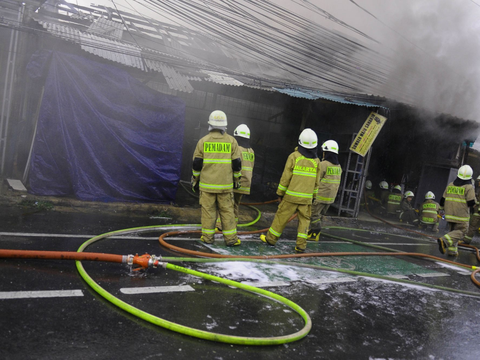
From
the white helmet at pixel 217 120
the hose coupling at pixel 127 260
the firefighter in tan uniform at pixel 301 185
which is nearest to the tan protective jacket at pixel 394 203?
the firefighter in tan uniform at pixel 301 185

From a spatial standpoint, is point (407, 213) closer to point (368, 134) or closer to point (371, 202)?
point (371, 202)

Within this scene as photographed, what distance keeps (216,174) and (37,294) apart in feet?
10.1

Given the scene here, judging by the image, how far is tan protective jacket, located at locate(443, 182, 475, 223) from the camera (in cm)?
813

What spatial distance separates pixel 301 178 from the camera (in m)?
6.15

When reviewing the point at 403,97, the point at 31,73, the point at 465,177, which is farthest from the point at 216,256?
the point at 403,97

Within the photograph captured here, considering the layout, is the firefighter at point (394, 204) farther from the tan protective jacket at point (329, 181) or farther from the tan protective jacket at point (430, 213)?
the tan protective jacket at point (329, 181)

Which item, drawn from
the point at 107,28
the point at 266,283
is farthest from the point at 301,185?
the point at 107,28

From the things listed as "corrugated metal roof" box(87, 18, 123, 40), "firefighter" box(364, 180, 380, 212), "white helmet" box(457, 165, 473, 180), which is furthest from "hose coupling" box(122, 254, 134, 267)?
"firefighter" box(364, 180, 380, 212)

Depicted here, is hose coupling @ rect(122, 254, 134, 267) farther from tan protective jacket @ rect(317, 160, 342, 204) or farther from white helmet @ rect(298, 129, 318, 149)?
tan protective jacket @ rect(317, 160, 342, 204)

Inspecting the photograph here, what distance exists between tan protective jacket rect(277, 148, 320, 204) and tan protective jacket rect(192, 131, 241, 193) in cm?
112

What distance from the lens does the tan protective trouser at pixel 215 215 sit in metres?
5.79

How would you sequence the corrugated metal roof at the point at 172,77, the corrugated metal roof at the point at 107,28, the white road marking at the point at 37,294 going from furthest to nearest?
the corrugated metal roof at the point at 107,28, the corrugated metal roof at the point at 172,77, the white road marking at the point at 37,294

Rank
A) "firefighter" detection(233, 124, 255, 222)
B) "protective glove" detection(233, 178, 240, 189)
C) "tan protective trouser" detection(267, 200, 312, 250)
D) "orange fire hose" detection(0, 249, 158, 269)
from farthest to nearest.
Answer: "firefighter" detection(233, 124, 255, 222)
"tan protective trouser" detection(267, 200, 312, 250)
"protective glove" detection(233, 178, 240, 189)
"orange fire hose" detection(0, 249, 158, 269)

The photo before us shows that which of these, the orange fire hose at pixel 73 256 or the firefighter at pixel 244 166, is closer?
the orange fire hose at pixel 73 256
